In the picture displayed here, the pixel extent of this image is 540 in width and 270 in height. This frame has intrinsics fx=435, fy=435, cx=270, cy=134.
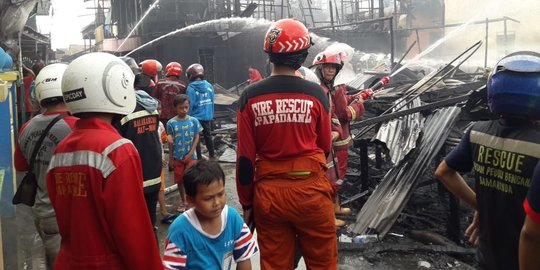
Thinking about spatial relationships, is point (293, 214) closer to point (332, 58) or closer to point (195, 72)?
point (332, 58)

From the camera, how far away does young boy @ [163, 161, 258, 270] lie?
2.14 metres

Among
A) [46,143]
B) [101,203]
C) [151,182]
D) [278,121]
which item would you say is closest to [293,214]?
[278,121]

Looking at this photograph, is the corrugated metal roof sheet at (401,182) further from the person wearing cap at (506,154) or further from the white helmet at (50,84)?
the white helmet at (50,84)

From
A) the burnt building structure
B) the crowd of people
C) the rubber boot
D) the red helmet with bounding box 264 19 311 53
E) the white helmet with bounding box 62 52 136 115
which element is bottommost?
the rubber boot

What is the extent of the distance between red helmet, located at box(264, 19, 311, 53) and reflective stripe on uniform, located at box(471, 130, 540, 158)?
4.01 ft

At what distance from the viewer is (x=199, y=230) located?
85.5 inches

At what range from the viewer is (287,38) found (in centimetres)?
285

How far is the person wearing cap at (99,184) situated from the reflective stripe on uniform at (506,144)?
5.37ft

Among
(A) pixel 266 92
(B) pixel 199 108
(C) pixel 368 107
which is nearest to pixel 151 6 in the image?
(B) pixel 199 108

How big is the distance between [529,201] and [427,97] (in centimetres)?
519

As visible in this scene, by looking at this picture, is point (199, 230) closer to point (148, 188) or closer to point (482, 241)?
point (482, 241)

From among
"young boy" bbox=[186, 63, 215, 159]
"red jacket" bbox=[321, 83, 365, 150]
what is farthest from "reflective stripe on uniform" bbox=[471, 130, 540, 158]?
"young boy" bbox=[186, 63, 215, 159]

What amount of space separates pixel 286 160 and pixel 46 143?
5.14 feet

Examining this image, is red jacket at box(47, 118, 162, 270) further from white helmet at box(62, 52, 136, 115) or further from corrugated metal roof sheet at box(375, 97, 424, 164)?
corrugated metal roof sheet at box(375, 97, 424, 164)
